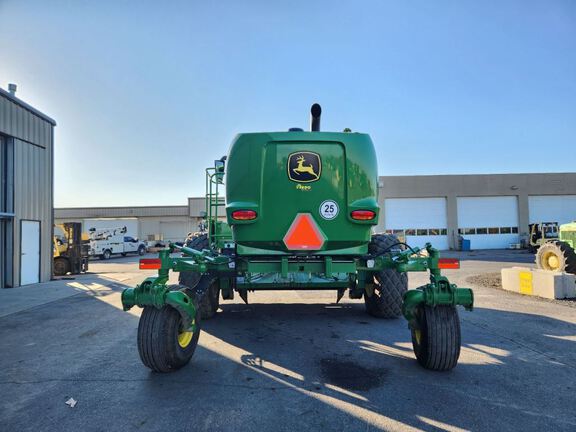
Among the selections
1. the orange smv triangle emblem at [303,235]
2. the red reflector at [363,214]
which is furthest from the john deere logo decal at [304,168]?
the red reflector at [363,214]

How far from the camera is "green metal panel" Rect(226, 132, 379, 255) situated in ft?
14.4

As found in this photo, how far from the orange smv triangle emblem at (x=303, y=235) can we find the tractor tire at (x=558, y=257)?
1022cm

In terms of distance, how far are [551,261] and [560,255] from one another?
68cm

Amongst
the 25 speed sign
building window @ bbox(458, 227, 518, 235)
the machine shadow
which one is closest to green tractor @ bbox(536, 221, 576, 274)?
the machine shadow

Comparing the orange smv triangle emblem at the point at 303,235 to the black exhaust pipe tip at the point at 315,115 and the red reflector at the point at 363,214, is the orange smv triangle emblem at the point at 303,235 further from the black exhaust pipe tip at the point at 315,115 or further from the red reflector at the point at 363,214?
the black exhaust pipe tip at the point at 315,115

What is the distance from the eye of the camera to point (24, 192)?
12.6 meters

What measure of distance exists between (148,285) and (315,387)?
2075 millimetres

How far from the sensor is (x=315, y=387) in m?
3.50

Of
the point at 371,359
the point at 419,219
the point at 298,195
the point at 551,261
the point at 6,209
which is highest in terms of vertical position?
the point at 6,209

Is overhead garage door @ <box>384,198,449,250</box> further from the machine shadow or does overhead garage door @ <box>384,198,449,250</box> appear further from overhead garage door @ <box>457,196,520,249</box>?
the machine shadow

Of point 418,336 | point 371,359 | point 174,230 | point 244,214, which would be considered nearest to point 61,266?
point 244,214

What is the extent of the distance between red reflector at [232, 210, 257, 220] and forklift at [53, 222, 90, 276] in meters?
15.7

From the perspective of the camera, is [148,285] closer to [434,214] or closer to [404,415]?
[404,415]

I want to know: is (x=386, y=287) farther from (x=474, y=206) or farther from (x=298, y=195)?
(x=474, y=206)
